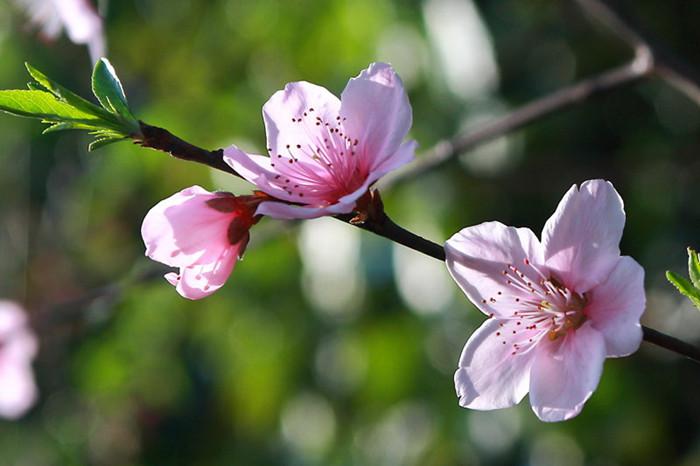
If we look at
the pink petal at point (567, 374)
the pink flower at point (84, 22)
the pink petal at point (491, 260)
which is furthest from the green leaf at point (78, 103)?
the pink flower at point (84, 22)

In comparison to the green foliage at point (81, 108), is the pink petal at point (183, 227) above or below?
below

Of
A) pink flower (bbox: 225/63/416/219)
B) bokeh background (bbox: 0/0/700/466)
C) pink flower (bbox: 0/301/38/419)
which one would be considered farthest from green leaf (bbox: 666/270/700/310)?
pink flower (bbox: 0/301/38/419)

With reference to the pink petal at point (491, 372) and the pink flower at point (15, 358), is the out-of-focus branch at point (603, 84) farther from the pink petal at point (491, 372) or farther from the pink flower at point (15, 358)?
the pink flower at point (15, 358)

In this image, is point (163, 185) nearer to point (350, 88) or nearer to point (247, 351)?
point (247, 351)

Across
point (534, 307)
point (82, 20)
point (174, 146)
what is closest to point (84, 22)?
point (82, 20)

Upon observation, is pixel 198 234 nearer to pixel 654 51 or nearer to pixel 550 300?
pixel 550 300

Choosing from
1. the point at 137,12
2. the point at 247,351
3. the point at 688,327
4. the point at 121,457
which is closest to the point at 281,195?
the point at 688,327
